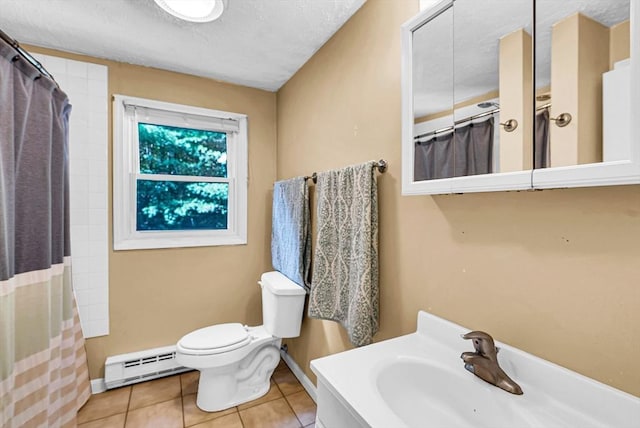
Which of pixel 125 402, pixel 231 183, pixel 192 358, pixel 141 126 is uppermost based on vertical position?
pixel 141 126

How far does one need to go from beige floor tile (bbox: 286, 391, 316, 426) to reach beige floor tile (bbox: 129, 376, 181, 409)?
79cm

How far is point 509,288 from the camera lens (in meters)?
0.91

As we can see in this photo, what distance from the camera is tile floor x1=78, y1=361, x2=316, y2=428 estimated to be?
1.76m

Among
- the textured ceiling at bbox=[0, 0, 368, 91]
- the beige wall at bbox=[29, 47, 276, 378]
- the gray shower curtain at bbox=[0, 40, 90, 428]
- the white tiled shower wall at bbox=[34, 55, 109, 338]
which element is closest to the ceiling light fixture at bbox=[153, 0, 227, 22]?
the textured ceiling at bbox=[0, 0, 368, 91]

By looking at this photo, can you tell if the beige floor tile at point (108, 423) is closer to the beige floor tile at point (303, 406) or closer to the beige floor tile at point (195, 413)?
the beige floor tile at point (195, 413)

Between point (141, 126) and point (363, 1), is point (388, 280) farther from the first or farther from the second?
point (141, 126)

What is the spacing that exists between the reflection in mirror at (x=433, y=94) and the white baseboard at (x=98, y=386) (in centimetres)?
248

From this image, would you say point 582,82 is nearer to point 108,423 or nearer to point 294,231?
point 294,231

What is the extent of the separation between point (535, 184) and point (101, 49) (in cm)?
250

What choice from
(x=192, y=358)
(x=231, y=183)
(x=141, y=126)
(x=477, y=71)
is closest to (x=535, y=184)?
(x=477, y=71)

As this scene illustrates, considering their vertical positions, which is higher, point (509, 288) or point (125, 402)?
point (509, 288)

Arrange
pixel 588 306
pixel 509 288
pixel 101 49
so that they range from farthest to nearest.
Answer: pixel 101 49 < pixel 509 288 < pixel 588 306

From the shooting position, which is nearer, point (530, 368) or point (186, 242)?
point (530, 368)

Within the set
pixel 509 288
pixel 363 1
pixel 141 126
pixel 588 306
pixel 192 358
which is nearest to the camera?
pixel 588 306
